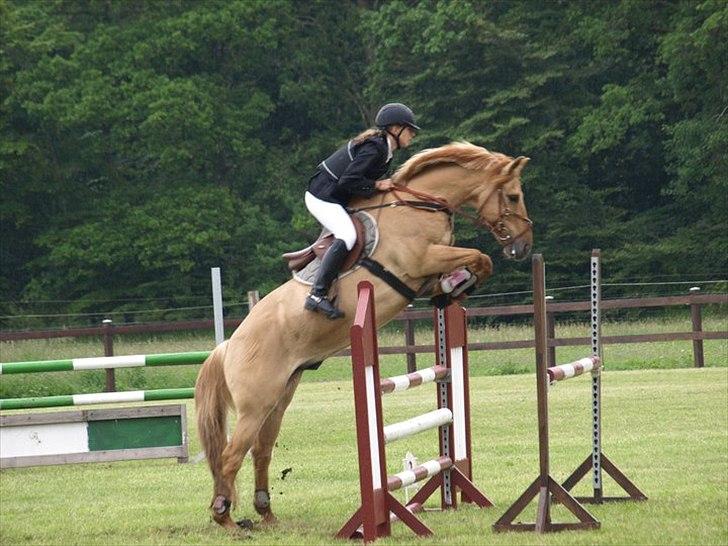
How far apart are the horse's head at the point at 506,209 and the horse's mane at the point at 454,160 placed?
0.08 metres

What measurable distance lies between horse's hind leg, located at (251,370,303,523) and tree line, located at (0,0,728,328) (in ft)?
69.7

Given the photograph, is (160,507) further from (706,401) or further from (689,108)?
(689,108)

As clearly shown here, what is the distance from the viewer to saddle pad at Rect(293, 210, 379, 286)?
22.5 feet

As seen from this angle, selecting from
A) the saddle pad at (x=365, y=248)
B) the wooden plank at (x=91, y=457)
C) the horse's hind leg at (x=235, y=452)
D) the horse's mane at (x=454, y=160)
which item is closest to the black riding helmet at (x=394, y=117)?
the horse's mane at (x=454, y=160)

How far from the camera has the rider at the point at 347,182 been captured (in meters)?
6.74

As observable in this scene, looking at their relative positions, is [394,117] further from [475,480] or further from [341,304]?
[475,480]

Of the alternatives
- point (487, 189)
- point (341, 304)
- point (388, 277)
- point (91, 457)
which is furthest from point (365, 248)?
point (91, 457)

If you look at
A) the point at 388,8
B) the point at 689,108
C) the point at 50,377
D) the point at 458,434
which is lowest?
the point at 50,377

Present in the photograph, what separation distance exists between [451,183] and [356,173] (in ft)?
1.97

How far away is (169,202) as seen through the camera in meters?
33.4

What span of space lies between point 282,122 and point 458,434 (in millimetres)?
30777

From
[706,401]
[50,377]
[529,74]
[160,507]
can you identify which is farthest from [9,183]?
[160,507]

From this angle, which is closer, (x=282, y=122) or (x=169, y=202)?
(x=169, y=202)

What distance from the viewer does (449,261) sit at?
22.2 feet
